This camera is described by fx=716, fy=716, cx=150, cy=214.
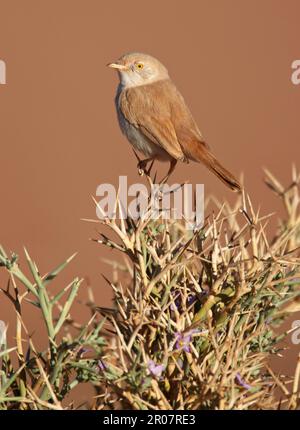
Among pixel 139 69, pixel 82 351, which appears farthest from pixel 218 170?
pixel 82 351

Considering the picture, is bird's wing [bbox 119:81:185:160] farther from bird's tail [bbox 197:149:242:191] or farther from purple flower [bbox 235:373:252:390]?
purple flower [bbox 235:373:252:390]

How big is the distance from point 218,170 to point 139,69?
1.12m

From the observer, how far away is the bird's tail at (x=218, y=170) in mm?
2916

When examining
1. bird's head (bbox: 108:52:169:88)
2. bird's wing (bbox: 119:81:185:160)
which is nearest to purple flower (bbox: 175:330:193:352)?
bird's wing (bbox: 119:81:185:160)

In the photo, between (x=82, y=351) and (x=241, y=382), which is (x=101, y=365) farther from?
(x=241, y=382)

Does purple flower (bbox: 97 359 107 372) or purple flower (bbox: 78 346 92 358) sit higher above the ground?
purple flower (bbox: 78 346 92 358)

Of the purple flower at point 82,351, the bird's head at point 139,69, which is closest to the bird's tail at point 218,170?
the bird's head at point 139,69

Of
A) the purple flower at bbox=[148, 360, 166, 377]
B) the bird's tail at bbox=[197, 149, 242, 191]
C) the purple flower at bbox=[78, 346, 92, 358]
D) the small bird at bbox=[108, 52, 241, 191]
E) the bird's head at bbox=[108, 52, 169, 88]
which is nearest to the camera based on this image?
the purple flower at bbox=[148, 360, 166, 377]

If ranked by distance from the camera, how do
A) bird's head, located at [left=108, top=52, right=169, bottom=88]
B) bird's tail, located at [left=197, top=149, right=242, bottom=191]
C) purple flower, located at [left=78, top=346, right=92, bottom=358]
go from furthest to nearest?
1. bird's head, located at [left=108, top=52, right=169, bottom=88]
2. bird's tail, located at [left=197, top=149, right=242, bottom=191]
3. purple flower, located at [left=78, top=346, right=92, bottom=358]

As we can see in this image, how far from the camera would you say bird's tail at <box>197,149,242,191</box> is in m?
2.92

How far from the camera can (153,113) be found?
140 inches

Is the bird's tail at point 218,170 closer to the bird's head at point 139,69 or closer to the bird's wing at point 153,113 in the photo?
the bird's wing at point 153,113
